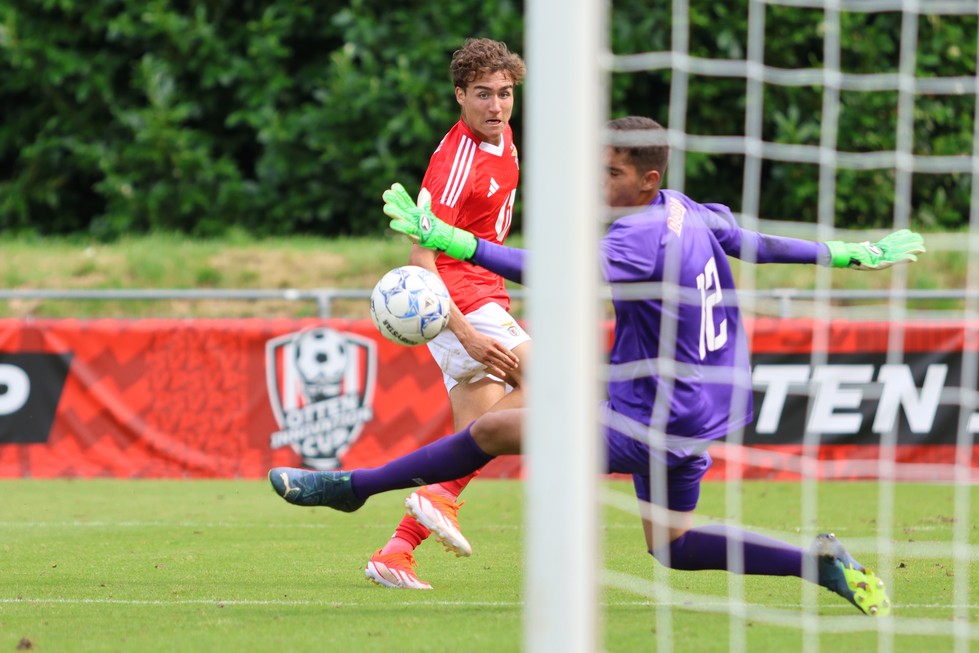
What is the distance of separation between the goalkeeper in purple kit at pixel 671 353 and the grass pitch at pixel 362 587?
0.84ft

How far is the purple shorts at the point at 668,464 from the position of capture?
4484 mm

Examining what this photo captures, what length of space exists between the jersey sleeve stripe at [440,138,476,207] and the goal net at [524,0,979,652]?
0.68 m

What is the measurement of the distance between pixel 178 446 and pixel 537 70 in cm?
750

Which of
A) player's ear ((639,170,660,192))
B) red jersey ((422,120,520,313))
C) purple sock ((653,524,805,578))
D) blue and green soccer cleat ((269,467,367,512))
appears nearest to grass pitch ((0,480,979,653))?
purple sock ((653,524,805,578))

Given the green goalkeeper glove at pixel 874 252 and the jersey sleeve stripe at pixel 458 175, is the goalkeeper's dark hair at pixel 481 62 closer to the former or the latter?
the jersey sleeve stripe at pixel 458 175

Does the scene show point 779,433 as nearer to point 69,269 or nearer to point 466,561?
point 466,561

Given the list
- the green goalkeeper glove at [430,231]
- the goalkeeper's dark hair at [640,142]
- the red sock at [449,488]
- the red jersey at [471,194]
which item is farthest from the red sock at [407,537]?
the goalkeeper's dark hair at [640,142]

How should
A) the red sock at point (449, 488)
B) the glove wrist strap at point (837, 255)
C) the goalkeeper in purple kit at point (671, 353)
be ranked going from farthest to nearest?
1. the red sock at point (449, 488)
2. the glove wrist strap at point (837, 255)
3. the goalkeeper in purple kit at point (671, 353)

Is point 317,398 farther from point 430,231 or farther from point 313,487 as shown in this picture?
point 430,231

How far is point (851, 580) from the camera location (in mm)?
4531

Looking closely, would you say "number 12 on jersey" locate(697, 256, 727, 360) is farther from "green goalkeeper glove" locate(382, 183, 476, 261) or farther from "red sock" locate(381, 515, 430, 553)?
"red sock" locate(381, 515, 430, 553)

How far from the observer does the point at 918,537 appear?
270 inches

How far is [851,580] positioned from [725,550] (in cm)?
44

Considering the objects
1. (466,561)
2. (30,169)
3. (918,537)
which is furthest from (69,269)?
(918,537)
